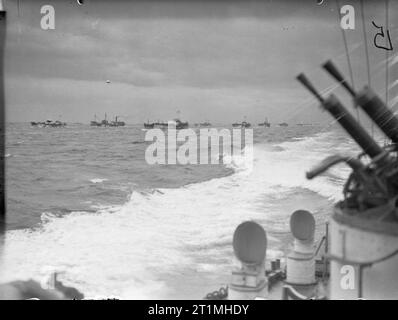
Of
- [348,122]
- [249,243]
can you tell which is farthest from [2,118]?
[348,122]

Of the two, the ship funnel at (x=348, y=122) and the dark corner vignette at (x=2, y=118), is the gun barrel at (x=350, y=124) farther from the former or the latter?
the dark corner vignette at (x=2, y=118)

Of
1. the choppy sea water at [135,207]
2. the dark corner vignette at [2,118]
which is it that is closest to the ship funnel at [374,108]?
the choppy sea water at [135,207]

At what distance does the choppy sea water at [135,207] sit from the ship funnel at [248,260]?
5.65ft

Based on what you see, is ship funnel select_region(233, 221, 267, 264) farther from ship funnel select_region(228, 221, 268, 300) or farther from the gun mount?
the gun mount

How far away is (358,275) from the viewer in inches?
103

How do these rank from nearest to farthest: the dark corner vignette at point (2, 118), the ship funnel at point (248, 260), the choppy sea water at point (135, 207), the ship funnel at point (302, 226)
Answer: the ship funnel at point (248, 260) < the ship funnel at point (302, 226) < the dark corner vignette at point (2, 118) < the choppy sea water at point (135, 207)

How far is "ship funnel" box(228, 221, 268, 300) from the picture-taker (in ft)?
9.52

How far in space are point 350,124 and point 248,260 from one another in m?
1.00

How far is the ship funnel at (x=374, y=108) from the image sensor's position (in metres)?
2.46

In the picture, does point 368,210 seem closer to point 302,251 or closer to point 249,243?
point 249,243
